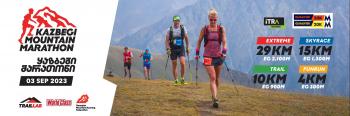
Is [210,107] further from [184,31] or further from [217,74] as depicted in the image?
[184,31]

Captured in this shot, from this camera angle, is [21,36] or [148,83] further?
[148,83]

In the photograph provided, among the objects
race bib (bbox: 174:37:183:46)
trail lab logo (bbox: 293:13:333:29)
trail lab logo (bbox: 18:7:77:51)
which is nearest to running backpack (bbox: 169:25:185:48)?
race bib (bbox: 174:37:183:46)

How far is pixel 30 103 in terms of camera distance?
1484 cm

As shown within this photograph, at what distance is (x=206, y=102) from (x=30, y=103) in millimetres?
5557

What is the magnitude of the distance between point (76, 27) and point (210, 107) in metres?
4.79

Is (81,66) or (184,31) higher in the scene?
(184,31)

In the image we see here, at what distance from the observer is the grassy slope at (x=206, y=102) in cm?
1624

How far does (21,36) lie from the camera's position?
47.9ft

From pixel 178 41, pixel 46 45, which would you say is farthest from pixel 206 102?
pixel 46 45

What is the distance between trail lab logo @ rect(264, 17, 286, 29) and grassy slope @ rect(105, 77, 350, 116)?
2.60 metres

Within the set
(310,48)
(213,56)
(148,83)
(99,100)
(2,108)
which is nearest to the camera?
(2,108)

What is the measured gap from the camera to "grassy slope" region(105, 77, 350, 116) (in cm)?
1624

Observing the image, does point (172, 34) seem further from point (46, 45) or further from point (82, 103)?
point (46, 45)

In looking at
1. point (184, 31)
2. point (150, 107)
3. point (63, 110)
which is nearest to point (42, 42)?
point (63, 110)
